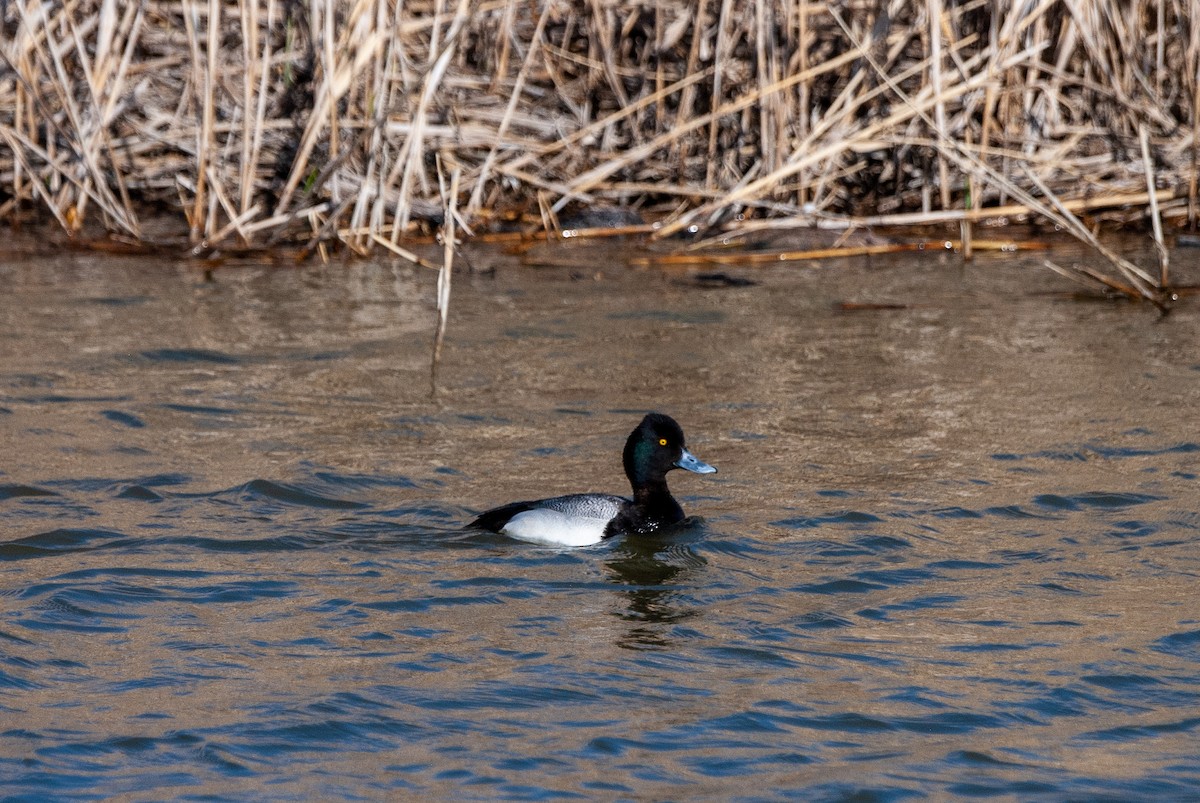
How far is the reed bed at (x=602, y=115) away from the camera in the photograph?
11434 millimetres

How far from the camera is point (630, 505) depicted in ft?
21.6

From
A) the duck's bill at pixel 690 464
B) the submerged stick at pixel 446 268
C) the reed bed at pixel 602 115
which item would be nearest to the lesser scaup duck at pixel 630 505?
the duck's bill at pixel 690 464

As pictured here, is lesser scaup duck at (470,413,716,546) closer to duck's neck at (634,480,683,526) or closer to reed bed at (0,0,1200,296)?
duck's neck at (634,480,683,526)

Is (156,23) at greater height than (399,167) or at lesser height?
greater

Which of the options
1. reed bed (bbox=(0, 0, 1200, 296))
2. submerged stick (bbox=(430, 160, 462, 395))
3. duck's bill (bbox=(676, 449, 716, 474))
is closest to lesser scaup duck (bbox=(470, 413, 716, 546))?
duck's bill (bbox=(676, 449, 716, 474))

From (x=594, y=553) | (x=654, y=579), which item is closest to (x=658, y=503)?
(x=594, y=553)

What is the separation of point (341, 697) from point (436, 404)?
144 inches

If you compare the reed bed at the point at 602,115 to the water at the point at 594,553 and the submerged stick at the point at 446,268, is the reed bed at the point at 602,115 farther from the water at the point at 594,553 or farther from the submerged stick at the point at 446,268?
the submerged stick at the point at 446,268

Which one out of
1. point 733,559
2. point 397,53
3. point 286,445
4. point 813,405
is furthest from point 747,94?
point 733,559

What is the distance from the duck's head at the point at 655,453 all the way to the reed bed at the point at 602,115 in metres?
4.80

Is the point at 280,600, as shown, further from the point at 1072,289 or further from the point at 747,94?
the point at 747,94

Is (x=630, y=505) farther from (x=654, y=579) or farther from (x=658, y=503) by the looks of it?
(x=654, y=579)

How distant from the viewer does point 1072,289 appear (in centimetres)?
1067

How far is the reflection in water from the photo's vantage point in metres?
5.30
